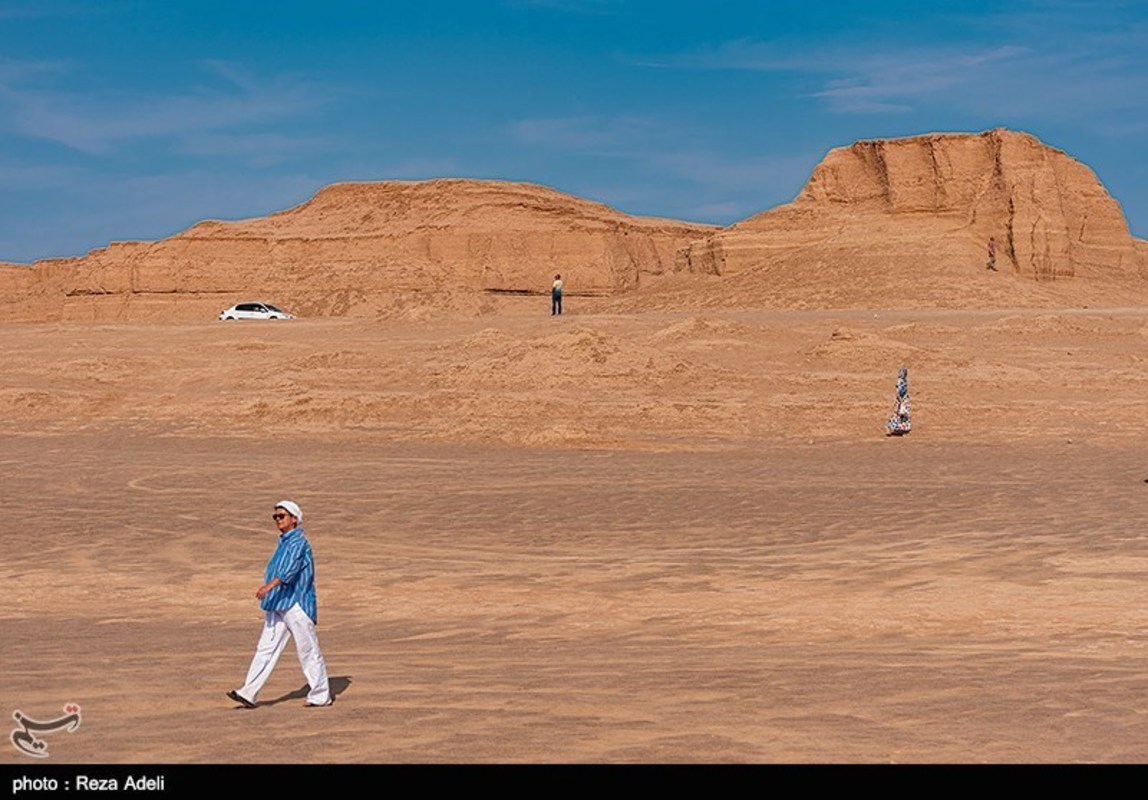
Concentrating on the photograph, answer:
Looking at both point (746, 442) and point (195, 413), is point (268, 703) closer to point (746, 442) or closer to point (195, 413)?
point (746, 442)

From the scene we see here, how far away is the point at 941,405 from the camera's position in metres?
25.9

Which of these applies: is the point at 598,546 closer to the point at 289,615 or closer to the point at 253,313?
the point at 289,615

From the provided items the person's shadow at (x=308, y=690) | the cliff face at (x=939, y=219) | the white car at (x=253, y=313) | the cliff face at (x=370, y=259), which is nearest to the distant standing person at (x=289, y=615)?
the person's shadow at (x=308, y=690)

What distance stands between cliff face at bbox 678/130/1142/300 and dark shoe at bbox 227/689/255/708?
4352 centimetres

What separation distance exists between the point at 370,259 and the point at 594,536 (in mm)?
64758

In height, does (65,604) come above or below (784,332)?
below

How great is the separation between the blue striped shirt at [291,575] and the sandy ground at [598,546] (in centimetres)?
53

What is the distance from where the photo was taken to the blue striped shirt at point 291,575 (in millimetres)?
7949

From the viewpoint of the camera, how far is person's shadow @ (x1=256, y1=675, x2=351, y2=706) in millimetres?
7962
